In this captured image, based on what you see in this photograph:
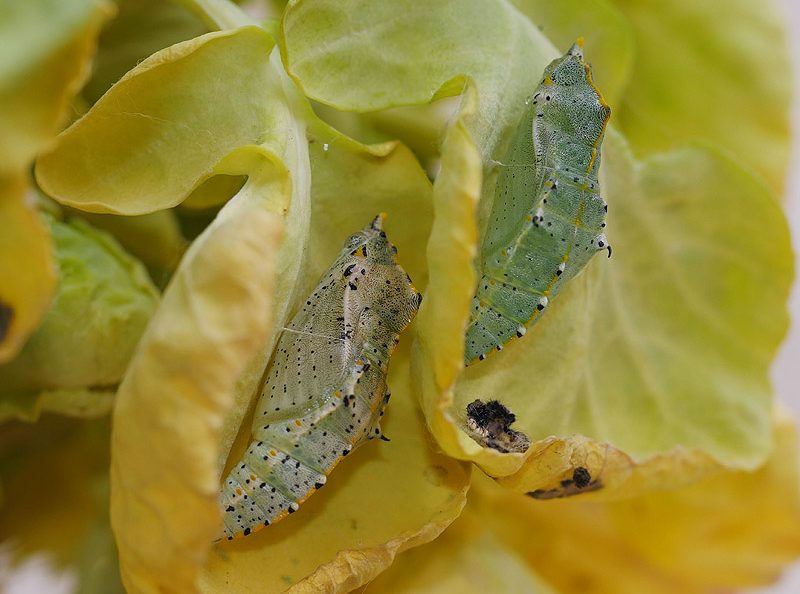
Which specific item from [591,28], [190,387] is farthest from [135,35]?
[190,387]

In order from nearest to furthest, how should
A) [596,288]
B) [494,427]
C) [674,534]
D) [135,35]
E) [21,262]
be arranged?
[21,262], [494,427], [596,288], [135,35], [674,534]

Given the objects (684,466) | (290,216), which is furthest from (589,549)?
(290,216)

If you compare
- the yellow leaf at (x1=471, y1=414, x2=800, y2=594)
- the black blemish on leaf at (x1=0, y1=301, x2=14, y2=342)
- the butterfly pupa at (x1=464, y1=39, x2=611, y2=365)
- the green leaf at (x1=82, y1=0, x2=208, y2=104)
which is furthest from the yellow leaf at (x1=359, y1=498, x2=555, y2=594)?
the green leaf at (x1=82, y1=0, x2=208, y2=104)

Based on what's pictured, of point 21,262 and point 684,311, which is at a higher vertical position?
point 21,262

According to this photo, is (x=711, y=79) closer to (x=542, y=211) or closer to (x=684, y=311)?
(x=684, y=311)

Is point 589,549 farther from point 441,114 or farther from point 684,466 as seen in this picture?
point 441,114

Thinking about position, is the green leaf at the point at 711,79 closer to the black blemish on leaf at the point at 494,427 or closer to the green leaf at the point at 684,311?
the green leaf at the point at 684,311
